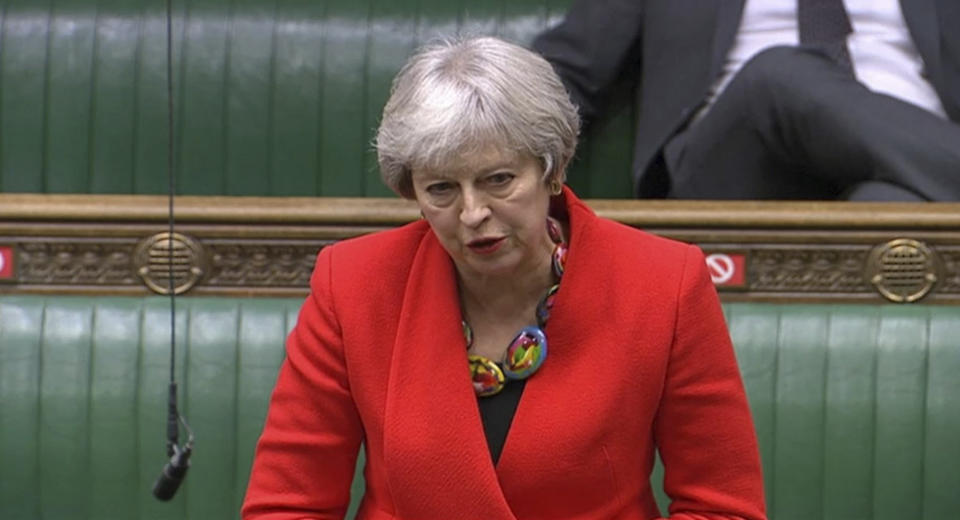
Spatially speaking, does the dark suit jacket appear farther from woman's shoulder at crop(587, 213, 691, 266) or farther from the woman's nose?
the woman's nose

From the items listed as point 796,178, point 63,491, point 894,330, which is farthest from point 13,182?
point 894,330

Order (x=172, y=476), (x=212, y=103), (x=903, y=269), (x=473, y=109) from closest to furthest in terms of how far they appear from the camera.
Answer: (x=473, y=109)
(x=172, y=476)
(x=903, y=269)
(x=212, y=103)

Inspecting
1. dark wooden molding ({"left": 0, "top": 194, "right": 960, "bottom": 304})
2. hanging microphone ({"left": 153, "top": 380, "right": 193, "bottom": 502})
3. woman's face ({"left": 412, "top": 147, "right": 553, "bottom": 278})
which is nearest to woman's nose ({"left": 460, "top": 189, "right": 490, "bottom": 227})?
woman's face ({"left": 412, "top": 147, "right": 553, "bottom": 278})

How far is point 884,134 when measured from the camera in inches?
88.1

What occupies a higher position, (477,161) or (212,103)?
(477,161)

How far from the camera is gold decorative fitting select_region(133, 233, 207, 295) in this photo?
219 cm

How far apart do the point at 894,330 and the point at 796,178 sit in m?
0.35

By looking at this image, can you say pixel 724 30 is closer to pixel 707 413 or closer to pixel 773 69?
pixel 773 69

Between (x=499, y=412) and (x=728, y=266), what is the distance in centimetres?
74

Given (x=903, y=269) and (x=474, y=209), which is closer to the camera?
(x=474, y=209)

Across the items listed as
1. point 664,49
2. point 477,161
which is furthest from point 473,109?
point 664,49

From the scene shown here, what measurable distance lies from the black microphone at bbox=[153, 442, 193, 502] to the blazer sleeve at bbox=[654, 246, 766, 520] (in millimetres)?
555

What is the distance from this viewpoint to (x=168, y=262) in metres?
2.20

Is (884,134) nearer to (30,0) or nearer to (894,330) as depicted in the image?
(894,330)
